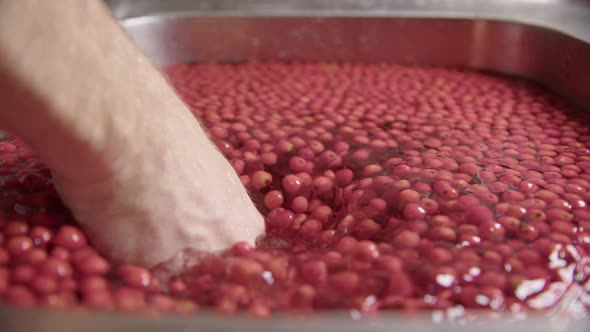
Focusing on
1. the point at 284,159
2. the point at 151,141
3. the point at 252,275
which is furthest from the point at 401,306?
the point at 284,159

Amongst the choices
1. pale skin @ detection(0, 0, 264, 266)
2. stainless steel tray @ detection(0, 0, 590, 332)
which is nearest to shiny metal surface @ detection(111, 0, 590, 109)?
stainless steel tray @ detection(0, 0, 590, 332)

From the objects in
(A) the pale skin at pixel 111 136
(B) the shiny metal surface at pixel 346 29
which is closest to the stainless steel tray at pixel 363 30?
Answer: (B) the shiny metal surface at pixel 346 29

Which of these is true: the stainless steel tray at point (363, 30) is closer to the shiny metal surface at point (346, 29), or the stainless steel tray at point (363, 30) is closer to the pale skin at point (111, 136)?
the shiny metal surface at point (346, 29)

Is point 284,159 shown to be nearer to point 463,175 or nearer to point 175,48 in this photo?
point 463,175

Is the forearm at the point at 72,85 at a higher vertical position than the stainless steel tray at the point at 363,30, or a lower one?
higher

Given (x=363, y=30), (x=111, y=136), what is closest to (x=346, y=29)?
(x=363, y=30)

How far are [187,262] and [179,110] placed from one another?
0.20m

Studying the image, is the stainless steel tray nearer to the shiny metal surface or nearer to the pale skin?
the shiny metal surface

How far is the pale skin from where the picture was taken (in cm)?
55

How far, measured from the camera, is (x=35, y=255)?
0.63 m

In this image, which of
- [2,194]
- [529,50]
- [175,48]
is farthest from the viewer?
[175,48]

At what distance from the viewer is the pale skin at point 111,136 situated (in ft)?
1.79

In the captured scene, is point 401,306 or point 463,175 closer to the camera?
point 401,306

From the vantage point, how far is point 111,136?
2.04 feet
